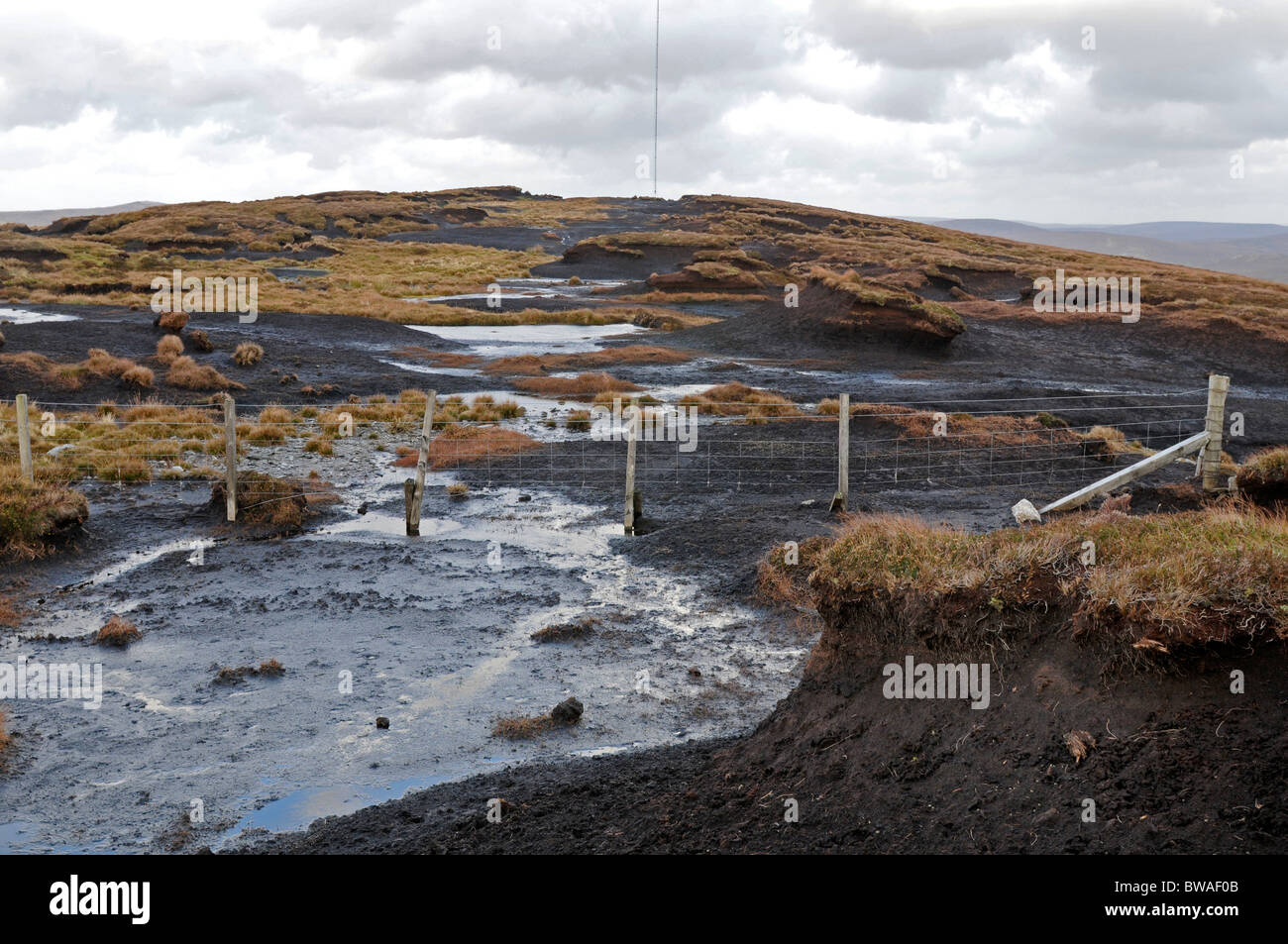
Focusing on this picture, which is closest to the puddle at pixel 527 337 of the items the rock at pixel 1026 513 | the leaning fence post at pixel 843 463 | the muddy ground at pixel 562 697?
the muddy ground at pixel 562 697

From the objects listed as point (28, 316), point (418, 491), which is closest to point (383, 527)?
point (418, 491)

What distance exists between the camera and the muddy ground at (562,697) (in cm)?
575

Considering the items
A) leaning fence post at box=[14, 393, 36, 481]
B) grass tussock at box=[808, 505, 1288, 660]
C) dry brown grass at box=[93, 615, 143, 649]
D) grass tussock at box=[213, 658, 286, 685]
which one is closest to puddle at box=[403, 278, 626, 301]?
leaning fence post at box=[14, 393, 36, 481]

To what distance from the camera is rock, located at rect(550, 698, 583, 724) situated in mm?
9719

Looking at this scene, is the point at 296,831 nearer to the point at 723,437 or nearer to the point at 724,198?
the point at 723,437

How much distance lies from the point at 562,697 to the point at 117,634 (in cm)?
527

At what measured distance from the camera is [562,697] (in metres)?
10.5

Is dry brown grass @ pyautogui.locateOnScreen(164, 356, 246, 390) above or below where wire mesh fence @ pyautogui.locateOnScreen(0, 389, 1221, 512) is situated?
above

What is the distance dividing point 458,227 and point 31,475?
9304 centimetres

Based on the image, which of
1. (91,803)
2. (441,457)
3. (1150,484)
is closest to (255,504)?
(441,457)

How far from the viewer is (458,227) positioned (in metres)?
106

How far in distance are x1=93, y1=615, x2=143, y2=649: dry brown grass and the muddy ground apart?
0.84 ft

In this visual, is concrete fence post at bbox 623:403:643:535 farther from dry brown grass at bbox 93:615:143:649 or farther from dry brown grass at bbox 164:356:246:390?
dry brown grass at bbox 164:356:246:390

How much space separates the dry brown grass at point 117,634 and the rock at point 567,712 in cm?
536
